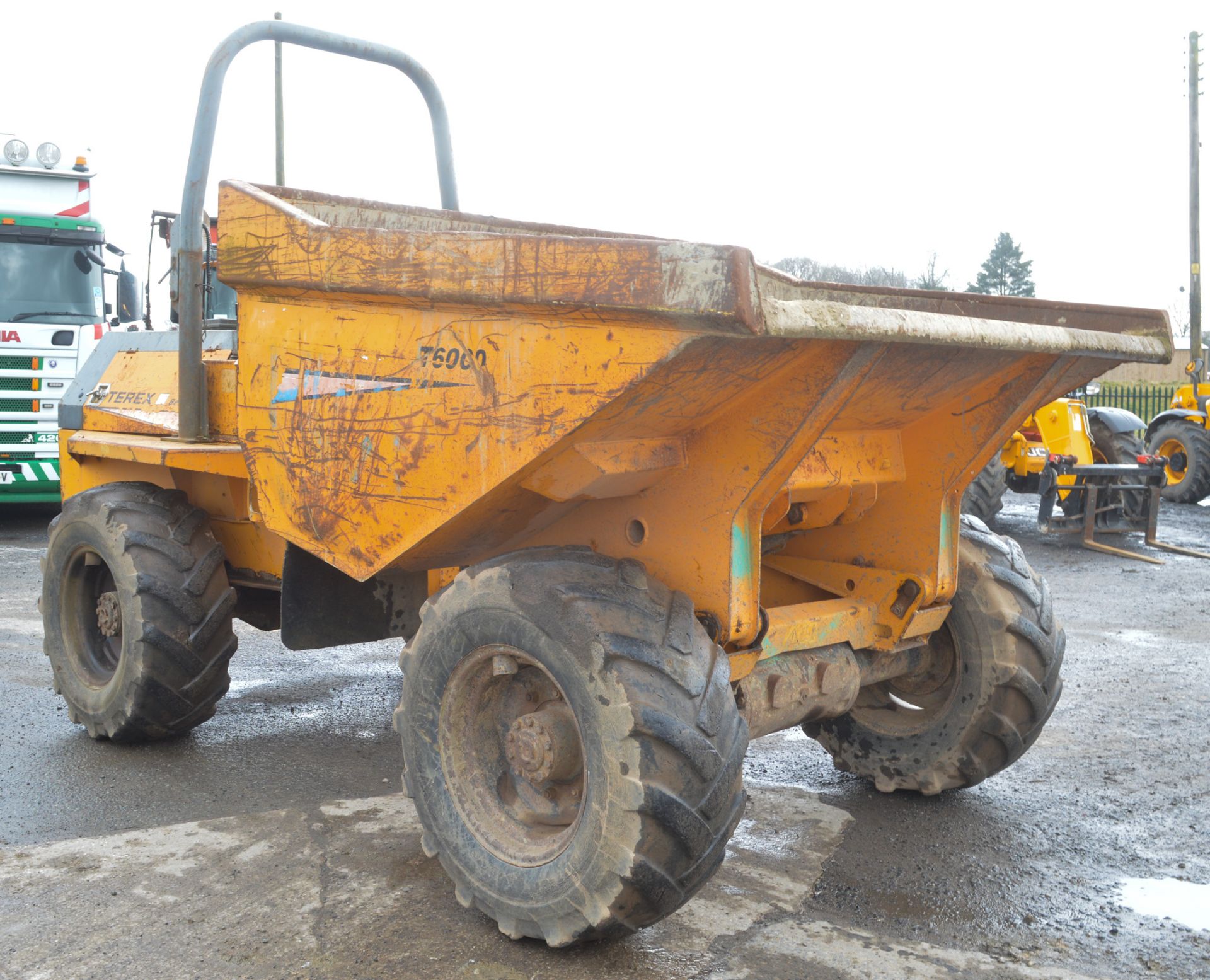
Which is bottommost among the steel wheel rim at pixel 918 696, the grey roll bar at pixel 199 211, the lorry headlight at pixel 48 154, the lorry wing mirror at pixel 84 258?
the steel wheel rim at pixel 918 696

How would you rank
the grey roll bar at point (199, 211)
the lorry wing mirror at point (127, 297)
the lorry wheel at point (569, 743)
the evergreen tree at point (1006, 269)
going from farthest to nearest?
the evergreen tree at point (1006, 269) → the lorry wing mirror at point (127, 297) → the grey roll bar at point (199, 211) → the lorry wheel at point (569, 743)

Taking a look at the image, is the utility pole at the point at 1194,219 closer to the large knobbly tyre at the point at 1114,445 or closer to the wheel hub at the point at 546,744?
the large knobbly tyre at the point at 1114,445

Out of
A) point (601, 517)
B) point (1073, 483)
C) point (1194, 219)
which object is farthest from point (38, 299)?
point (1194, 219)

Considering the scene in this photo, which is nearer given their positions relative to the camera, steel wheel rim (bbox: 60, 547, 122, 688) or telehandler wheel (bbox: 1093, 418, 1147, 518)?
steel wheel rim (bbox: 60, 547, 122, 688)

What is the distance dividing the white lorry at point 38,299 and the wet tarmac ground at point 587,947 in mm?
7256

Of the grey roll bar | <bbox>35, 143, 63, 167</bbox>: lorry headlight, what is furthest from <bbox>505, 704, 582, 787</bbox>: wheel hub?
<bbox>35, 143, 63, 167</bbox>: lorry headlight

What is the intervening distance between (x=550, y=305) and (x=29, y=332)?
10972mm

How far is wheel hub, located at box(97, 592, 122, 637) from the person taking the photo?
4.73m

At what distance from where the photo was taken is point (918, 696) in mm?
4207

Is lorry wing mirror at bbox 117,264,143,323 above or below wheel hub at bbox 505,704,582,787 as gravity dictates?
above

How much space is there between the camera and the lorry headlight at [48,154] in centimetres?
1184

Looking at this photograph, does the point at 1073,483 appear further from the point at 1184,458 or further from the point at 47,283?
the point at 47,283

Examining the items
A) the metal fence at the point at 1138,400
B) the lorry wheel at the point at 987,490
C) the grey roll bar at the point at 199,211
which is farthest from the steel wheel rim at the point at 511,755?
the metal fence at the point at 1138,400

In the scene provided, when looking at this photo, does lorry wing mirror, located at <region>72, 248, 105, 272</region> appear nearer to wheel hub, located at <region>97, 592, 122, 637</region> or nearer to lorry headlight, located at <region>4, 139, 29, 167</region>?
lorry headlight, located at <region>4, 139, 29, 167</region>
